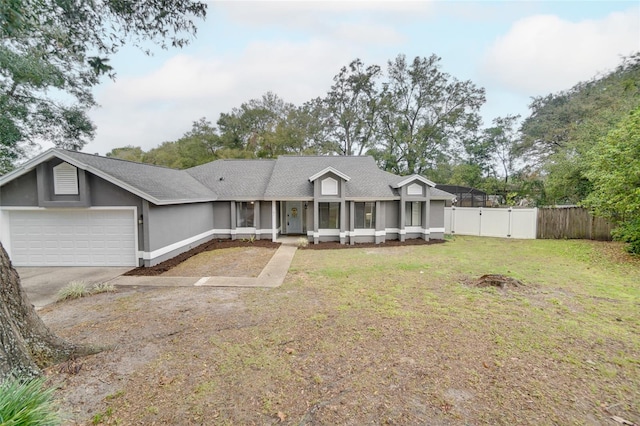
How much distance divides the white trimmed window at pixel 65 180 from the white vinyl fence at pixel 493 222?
18.7m

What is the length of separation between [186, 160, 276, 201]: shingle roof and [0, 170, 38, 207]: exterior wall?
6.99 m

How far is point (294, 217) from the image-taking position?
667 inches

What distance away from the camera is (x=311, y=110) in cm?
3231

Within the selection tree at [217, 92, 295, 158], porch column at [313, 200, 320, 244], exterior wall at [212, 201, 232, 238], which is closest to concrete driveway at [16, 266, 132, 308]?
exterior wall at [212, 201, 232, 238]

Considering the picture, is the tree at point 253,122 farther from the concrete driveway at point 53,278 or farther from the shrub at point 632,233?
the shrub at point 632,233

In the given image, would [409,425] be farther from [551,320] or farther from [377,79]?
[377,79]

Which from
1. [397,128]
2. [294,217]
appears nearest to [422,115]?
[397,128]

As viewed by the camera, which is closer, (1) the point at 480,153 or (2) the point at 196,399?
(2) the point at 196,399

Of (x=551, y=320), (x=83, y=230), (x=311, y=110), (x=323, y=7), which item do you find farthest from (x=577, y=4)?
(x=311, y=110)

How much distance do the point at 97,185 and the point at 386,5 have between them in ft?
39.5

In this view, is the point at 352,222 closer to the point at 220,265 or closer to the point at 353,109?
the point at 220,265

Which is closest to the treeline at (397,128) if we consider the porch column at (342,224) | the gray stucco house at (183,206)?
the gray stucco house at (183,206)

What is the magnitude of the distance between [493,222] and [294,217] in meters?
12.0

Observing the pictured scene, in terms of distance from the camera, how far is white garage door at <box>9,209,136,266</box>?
9.80 m
